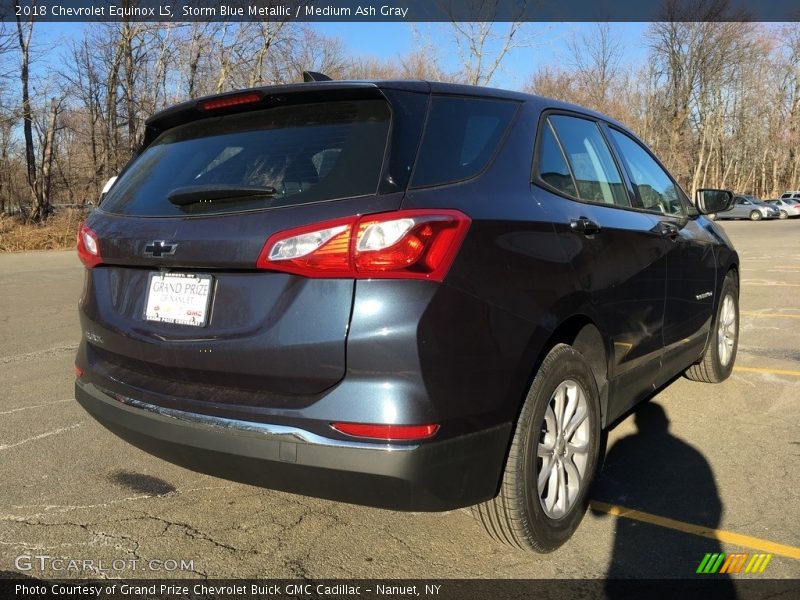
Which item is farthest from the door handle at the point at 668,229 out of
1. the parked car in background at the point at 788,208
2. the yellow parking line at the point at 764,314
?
the parked car in background at the point at 788,208

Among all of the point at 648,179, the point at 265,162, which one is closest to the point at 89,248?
the point at 265,162

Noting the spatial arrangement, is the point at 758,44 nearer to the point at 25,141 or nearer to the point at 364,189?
the point at 25,141

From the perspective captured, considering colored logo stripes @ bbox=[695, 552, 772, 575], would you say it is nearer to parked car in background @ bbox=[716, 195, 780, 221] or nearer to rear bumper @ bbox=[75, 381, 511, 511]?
rear bumper @ bbox=[75, 381, 511, 511]

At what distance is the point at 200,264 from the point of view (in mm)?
2281

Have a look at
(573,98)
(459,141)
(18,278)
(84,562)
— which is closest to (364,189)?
(459,141)

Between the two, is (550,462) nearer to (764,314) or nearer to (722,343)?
(722,343)

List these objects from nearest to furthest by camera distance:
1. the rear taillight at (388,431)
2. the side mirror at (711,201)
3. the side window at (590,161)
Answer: the rear taillight at (388,431)
the side window at (590,161)
the side mirror at (711,201)

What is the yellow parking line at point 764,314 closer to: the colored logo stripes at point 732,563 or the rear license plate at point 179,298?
the colored logo stripes at point 732,563

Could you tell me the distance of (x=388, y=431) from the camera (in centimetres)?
200

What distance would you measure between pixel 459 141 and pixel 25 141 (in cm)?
2766

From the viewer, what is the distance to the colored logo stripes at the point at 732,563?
2510mm

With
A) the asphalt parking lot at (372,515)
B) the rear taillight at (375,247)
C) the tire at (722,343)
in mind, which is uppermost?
the rear taillight at (375,247)

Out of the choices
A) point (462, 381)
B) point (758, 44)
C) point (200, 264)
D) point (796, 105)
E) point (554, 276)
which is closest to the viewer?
point (462, 381)

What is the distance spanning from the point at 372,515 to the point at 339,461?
1046mm
